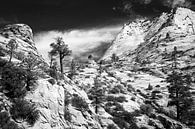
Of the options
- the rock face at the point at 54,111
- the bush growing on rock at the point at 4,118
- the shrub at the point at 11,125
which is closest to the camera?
the shrub at the point at 11,125

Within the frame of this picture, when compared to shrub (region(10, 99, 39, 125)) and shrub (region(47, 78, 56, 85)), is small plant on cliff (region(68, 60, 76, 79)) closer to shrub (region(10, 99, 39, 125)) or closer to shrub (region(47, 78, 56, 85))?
shrub (region(47, 78, 56, 85))

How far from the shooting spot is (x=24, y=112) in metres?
25.3

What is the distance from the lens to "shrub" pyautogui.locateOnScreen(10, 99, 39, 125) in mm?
25156

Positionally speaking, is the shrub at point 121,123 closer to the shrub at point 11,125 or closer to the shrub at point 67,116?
the shrub at point 67,116

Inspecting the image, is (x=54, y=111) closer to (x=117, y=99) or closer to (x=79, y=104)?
(x=79, y=104)

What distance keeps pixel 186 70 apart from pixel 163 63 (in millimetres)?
19344

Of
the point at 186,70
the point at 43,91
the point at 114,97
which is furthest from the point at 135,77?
the point at 43,91

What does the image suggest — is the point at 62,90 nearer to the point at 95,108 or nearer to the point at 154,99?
the point at 95,108

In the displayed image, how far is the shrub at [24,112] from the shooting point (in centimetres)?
A: 2516

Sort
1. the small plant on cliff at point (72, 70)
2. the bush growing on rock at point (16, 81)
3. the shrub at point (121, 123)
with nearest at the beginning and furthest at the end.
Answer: the bush growing on rock at point (16, 81) → the shrub at point (121, 123) → the small plant on cliff at point (72, 70)

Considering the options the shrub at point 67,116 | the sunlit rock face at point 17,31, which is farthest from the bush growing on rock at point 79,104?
the sunlit rock face at point 17,31

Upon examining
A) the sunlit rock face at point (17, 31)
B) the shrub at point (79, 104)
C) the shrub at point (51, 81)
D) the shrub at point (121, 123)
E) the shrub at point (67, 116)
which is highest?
the sunlit rock face at point (17, 31)

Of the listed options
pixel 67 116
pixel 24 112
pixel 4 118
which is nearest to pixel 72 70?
pixel 67 116

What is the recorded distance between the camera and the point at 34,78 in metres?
32.4
